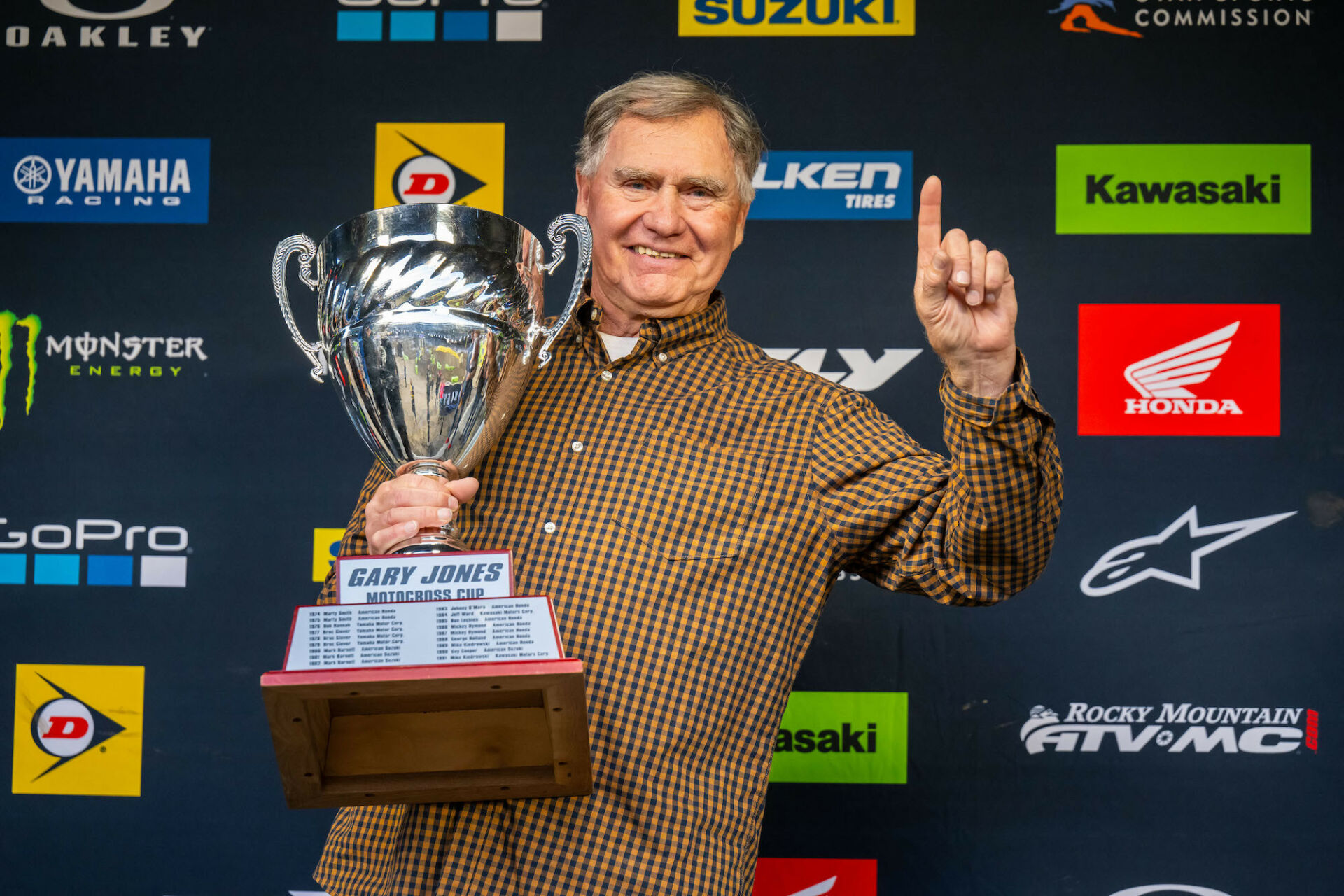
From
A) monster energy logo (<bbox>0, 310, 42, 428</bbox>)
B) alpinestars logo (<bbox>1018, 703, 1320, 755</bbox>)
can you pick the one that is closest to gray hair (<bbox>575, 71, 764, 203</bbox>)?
alpinestars logo (<bbox>1018, 703, 1320, 755</bbox>)

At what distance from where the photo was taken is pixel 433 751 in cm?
120

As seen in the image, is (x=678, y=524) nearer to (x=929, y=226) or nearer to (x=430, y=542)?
(x=430, y=542)

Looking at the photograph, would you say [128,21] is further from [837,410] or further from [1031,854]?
[1031,854]

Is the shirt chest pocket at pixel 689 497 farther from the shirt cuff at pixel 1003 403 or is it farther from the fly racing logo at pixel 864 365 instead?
the fly racing logo at pixel 864 365

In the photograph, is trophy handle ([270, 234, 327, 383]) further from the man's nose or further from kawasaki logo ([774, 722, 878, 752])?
kawasaki logo ([774, 722, 878, 752])

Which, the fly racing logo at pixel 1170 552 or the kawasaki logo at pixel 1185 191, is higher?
the kawasaki logo at pixel 1185 191

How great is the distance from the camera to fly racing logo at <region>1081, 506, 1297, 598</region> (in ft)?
6.99

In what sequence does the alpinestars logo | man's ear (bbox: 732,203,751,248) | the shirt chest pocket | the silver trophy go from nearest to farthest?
the silver trophy, the shirt chest pocket, man's ear (bbox: 732,203,751,248), the alpinestars logo

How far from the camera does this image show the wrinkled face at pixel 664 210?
1.52 m

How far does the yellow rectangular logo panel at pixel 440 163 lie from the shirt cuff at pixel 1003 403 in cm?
130

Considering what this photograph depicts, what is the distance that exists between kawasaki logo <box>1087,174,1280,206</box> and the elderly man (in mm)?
943

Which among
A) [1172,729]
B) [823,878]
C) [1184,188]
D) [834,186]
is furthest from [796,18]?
[823,878]

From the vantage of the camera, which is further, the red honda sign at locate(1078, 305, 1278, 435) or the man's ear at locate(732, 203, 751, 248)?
the red honda sign at locate(1078, 305, 1278, 435)

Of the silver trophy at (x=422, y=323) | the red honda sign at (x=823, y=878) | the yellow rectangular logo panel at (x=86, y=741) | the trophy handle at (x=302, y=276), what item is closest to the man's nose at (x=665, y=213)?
the silver trophy at (x=422, y=323)
